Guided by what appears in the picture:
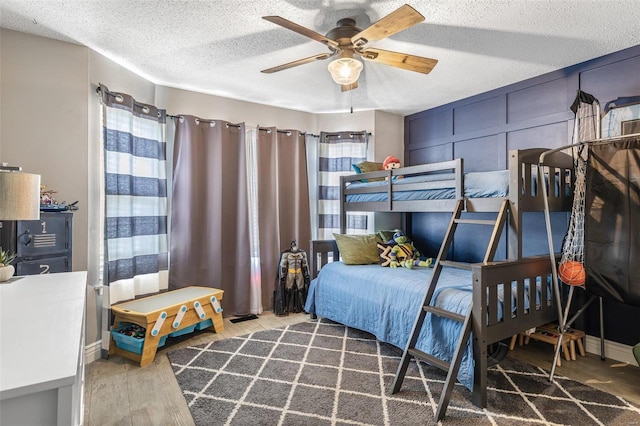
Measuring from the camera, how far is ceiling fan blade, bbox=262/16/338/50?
170 cm

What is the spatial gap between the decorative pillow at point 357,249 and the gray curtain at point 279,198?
2.23ft

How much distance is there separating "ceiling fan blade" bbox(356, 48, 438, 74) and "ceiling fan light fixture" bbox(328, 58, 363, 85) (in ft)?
0.44

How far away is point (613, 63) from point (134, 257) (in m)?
4.27

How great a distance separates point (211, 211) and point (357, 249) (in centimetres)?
160

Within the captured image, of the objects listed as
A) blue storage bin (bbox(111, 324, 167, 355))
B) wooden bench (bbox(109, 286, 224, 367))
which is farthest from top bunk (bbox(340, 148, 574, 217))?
blue storage bin (bbox(111, 324, 167, 355))

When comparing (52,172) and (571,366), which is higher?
(52,172)

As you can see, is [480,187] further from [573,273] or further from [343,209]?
[343,209]

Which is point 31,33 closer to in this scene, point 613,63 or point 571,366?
point 613,63

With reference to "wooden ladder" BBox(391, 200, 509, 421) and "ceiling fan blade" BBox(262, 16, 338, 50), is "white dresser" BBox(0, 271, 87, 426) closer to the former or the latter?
"ceiling fan blade" BBox(262, 16, 338, 50)

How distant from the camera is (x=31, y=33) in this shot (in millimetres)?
2361

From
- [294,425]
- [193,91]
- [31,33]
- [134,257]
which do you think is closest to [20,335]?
[294,425]

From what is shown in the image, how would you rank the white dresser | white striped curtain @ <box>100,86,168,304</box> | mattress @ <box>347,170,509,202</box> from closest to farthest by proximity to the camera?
the white dresser, mattress @ <box>347,170,509,202</box>, white striped curtain @ <box>100,86,168,304</box>

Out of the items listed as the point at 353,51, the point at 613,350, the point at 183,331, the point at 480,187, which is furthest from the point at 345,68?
the point at 613,350

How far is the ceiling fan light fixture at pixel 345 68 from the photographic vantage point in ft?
6.69
